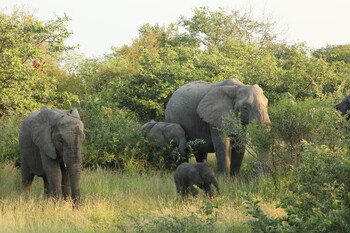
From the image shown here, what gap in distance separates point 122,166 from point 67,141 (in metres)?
4.94

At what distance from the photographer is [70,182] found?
32.8 ft

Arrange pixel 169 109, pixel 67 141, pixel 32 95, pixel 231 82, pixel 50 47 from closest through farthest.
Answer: pixel 67 141 → pixel 231 82 → pixel 169 109 → pixel 32 95 → pixel 50 47

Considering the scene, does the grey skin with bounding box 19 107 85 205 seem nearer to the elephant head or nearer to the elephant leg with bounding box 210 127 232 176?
the elephant head

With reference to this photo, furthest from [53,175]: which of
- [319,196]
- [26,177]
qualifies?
[319,196]

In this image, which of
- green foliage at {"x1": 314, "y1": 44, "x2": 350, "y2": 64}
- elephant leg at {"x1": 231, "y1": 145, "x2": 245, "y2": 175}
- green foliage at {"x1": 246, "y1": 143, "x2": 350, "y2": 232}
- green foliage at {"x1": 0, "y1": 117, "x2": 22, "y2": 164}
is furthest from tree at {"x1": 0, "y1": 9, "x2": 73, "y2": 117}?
green foliage at {"x1": 314, "y1": 44, "x2": 350, "y2": 64}

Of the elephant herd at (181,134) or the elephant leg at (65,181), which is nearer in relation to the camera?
the elephant herd at (181,134)

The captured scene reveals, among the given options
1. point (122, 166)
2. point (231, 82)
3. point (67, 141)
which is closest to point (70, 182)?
point (67, 141)

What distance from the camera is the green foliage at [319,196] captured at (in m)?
5.56

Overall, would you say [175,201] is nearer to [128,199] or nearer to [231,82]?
[128,199]

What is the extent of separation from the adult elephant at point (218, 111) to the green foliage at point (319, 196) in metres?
5.25

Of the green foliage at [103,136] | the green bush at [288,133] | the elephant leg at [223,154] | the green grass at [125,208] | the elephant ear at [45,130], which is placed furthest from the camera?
the green foliage at [103,136]

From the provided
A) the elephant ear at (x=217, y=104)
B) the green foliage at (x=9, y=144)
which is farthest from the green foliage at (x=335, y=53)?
the green foliage at (x=9, y=144)

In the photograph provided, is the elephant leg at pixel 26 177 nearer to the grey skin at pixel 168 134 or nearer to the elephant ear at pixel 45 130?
the elephant ear at pixel 45 130

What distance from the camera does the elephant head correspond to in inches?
491
